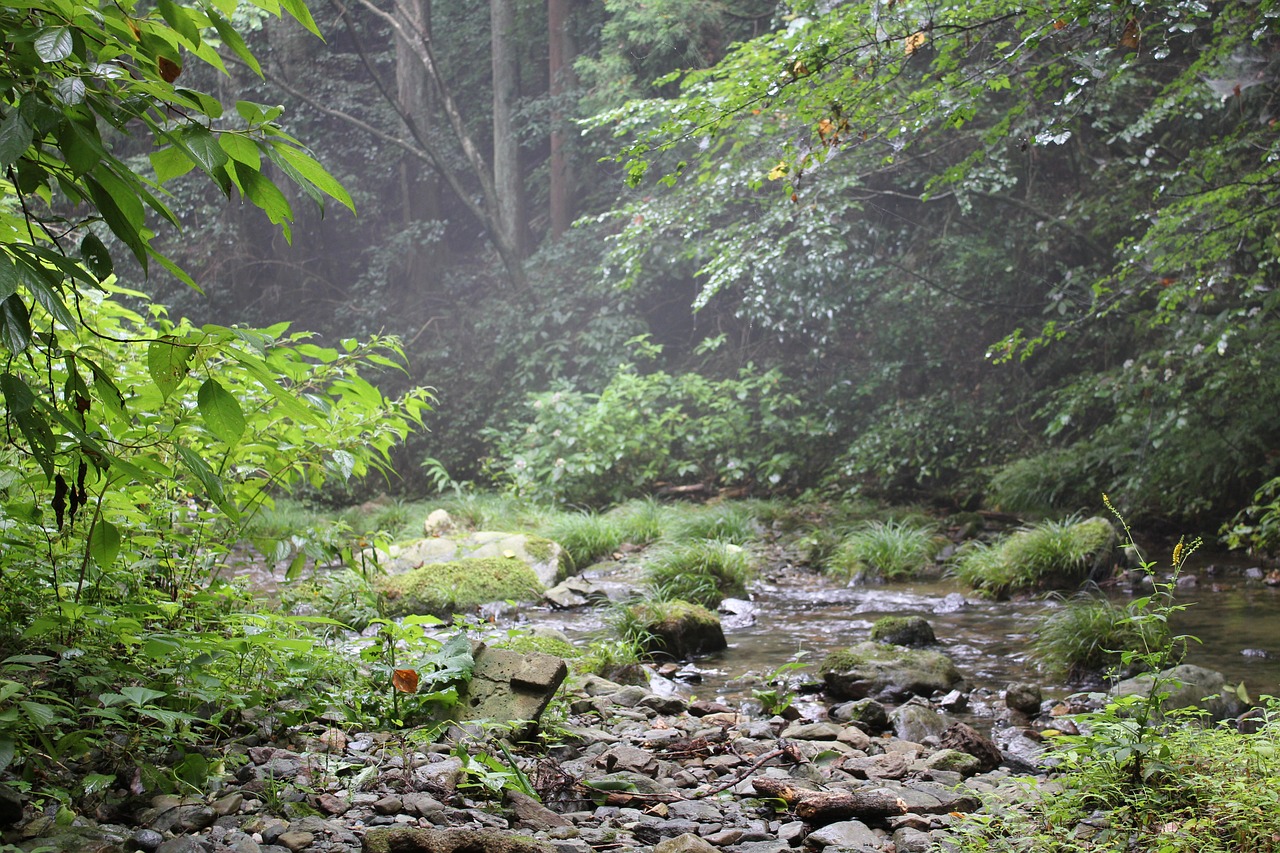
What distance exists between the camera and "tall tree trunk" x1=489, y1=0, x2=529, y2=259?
14078 millimetres

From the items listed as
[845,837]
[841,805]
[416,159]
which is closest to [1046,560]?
[841,805]

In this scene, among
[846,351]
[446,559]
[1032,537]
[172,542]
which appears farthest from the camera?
[846,351]

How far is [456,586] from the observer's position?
5953 mm

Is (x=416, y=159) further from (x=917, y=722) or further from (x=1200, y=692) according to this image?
(x=1200, y=692)

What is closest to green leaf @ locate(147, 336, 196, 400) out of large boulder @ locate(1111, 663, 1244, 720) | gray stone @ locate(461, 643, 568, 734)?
gray stone @ locate(461, 643, 568, 734)

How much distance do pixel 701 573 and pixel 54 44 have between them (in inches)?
225

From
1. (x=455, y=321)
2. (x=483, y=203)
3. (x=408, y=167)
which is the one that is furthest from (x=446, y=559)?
(x=408, y=167)

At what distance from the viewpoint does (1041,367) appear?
9.87 metres

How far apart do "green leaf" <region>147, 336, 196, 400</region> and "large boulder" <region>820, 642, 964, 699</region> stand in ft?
11.0

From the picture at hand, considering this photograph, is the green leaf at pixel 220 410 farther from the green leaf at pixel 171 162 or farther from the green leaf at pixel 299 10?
the green leaf at pixel 299 10

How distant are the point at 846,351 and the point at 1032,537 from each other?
18.8 feet

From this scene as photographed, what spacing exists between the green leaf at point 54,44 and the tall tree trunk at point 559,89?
13.4m

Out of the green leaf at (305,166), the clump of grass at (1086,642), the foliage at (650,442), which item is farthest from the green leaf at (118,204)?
the foliage at (650,442)

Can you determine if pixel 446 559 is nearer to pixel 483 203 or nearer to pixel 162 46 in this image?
pixel 162 46
